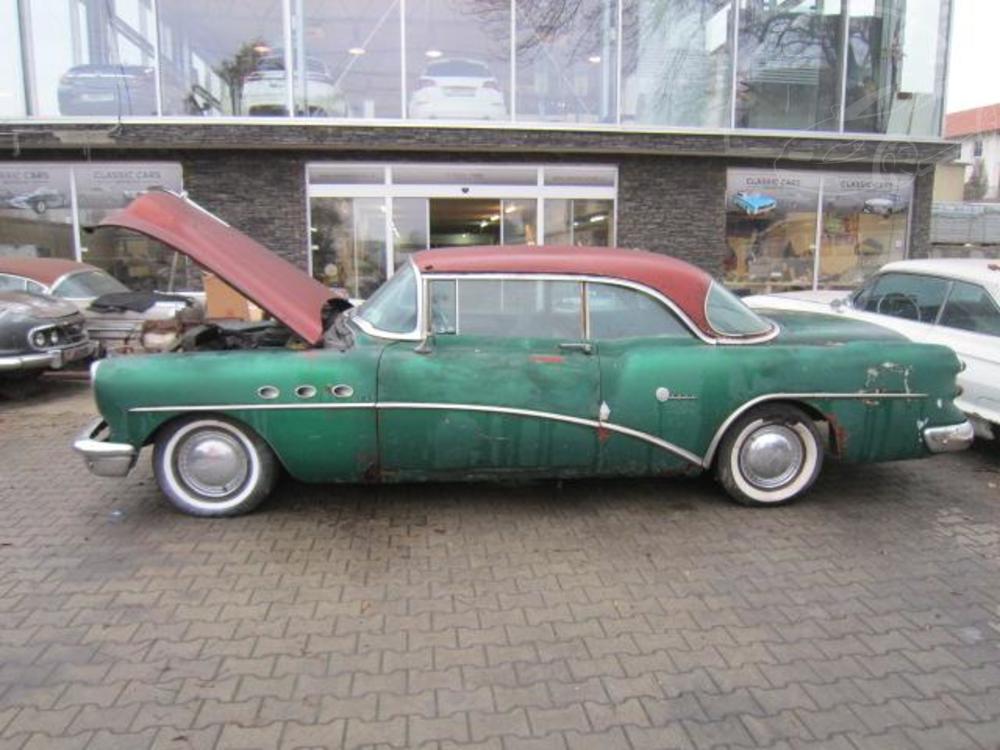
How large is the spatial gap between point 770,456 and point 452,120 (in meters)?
9.95

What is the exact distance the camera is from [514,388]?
4.34 m

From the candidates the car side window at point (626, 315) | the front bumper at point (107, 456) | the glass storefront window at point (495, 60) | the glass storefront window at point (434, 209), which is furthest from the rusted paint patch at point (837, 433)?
the glass storefront window at point (495, 60)

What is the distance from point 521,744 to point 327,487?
2823 millimetres

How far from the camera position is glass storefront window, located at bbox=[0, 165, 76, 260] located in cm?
1350

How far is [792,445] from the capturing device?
15.2ft

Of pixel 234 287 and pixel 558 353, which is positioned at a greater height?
pixel 234 287

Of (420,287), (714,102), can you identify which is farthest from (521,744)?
(714,102)

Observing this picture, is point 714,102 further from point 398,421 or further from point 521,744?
point 521,744

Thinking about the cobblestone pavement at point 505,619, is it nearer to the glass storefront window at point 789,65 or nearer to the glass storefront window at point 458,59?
the glass storefront window at point 458,59

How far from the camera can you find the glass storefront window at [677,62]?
45.1ft

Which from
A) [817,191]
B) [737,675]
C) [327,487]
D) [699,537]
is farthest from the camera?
[817,191]

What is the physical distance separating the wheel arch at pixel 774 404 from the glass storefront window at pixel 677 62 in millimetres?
10081

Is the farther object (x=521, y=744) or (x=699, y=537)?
(x=699, y=537)

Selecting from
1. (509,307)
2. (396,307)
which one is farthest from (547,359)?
(396,307)
